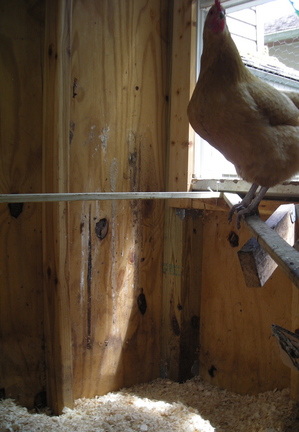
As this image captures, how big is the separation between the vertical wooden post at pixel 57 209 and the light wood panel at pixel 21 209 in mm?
80

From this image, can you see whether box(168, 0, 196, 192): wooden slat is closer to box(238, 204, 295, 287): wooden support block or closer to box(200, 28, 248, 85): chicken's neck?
box(200, 28, 248, 85): chicken's neck

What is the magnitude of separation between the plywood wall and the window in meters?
0.33

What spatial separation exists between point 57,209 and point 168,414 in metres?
1.07

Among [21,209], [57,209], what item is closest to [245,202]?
[57,209]

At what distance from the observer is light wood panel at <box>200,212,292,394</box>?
1924 millimetres

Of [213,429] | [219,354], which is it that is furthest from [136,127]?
[213,429]

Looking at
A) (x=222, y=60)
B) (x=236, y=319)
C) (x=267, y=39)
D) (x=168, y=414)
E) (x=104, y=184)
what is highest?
(x=267, y=39)

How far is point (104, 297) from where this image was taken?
2.07m

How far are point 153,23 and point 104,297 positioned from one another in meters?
1.46

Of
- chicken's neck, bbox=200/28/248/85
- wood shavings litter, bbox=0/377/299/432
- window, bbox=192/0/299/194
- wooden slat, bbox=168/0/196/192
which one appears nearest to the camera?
chicken's neck, bbox=200/28/248/85

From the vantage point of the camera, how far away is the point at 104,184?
6.58ft

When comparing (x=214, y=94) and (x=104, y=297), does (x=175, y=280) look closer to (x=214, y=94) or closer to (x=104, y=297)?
(x=104, y=297)

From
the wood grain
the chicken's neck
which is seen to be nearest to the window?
the wood grain

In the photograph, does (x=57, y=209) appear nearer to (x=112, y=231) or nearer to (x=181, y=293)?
(x=112, y=231)
